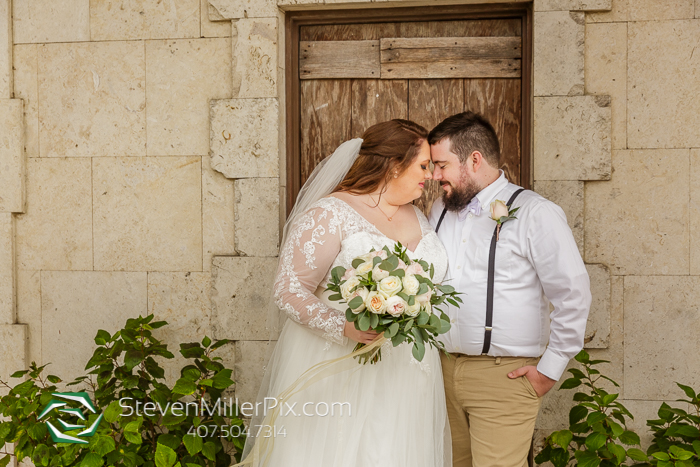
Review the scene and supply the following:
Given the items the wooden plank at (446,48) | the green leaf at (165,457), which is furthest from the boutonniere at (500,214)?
the green leaf at (165,457)

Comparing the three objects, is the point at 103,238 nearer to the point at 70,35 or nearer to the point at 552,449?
the point at 70,35

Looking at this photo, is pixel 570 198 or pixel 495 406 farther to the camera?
pixel 570 198

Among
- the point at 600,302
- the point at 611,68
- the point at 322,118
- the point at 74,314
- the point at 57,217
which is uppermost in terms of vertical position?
the point at 611,68

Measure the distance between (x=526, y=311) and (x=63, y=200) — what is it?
285cm

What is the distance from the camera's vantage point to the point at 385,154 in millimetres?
2682

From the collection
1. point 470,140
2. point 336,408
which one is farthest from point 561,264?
point 336,408

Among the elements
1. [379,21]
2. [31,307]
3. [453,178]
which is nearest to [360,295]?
[453,178]

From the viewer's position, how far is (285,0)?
336cm

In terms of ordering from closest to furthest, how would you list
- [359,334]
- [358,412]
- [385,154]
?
[359,334], [358,412], [385,154]

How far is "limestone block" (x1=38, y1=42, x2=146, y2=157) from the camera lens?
11.6 feet

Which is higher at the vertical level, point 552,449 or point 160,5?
point 160,5

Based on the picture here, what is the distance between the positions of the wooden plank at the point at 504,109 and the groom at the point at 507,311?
0.86 metres

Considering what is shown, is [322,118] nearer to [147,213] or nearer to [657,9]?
[147,213]

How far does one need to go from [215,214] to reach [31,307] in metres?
1.34
